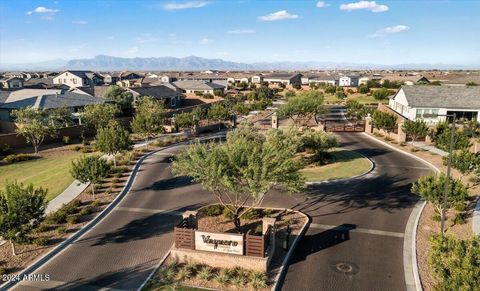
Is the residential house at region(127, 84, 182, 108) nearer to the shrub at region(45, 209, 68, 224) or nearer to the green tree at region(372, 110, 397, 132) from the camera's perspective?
the green tree at region(372, 110, 397, 132)

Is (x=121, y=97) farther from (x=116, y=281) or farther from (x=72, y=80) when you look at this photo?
(x=72, y=80)

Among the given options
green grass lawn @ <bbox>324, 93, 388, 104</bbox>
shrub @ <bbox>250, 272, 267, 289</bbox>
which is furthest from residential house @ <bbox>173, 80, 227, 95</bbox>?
shrub @ <bbox>250, 272, 267, 289</bbox>

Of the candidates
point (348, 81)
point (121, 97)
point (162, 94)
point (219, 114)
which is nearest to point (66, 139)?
point (219, 114)

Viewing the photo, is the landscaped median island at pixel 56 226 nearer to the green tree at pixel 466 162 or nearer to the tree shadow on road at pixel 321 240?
the tree shadow on road at pixel 321 240

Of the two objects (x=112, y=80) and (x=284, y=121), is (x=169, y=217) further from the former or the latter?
(x=112, y=80)

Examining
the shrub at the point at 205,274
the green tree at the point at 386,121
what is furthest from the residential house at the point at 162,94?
the shrub at the point at 205,274

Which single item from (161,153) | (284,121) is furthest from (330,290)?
(284,121)
